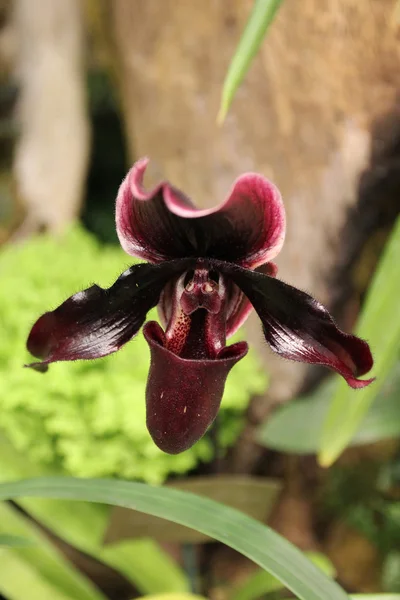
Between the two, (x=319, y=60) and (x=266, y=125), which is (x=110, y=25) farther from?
(x=319, y=60)

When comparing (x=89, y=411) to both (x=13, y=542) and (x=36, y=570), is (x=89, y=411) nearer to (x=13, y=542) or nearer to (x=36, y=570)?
(x=36, y=570)

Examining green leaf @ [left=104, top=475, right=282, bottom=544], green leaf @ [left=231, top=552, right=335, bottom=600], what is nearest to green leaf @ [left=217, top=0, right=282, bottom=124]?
green leaf @ [left=104, top=475, right=282, bottom=544]

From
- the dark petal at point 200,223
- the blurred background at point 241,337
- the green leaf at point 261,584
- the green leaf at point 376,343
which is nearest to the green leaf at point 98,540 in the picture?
the blurred background at point 241,337

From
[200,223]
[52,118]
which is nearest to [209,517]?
[200,223]

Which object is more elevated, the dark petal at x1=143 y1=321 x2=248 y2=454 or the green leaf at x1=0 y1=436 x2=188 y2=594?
the dark petal at x1=143 y1=321 x2=248 y2=454

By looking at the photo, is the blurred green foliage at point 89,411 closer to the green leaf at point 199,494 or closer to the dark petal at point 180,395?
the green leaf at point 199,494

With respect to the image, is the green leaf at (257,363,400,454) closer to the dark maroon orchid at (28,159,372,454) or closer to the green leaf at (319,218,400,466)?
the green leaf at (319,218,400,466)
